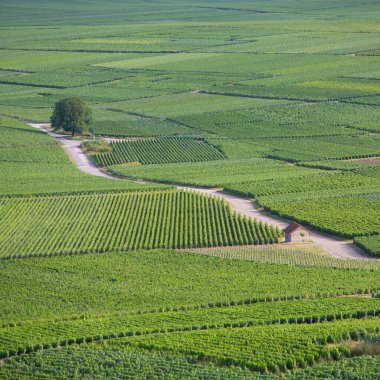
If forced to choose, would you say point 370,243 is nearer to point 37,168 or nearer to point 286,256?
point 286,256

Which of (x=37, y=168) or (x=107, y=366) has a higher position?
(x=107, y=366)

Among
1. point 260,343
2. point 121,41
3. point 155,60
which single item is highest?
point 260,343

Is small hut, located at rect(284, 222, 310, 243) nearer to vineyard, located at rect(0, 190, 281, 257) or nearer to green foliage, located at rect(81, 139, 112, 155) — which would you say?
vineyard, located at rect(0, 190, 281, 257)

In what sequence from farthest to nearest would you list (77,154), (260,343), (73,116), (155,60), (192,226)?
(155,60), (73,116), (77,154), (192,226), (260,343)

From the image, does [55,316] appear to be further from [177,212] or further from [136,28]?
[136,28]

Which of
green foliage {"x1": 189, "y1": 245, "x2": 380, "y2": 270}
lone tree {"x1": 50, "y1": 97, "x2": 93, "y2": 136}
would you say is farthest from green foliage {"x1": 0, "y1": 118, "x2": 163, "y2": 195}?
green foliage {"x1": 189, "y1": 245, "x2": 380, "y2": 270}

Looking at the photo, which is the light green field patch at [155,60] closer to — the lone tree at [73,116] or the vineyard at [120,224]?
the lone tree at [73,116]

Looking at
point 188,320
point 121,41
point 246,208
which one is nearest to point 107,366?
point 188,320

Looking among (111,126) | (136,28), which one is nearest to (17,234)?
(111,126)
